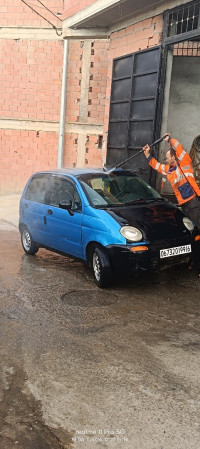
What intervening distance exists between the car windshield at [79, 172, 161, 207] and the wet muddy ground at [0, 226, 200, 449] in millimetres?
1227

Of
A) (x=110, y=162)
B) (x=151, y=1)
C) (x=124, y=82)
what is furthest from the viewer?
(x=110, y=162)

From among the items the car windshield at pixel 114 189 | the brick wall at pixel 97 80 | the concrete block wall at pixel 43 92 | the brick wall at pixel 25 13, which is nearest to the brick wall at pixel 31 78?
the concrete block wall at pixel 43 92

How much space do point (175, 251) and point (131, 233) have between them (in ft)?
2.20

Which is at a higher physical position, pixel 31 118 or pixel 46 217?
pixel 31 118

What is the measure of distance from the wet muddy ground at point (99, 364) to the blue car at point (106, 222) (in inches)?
18.4

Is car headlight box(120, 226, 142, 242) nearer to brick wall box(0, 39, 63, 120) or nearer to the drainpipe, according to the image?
the drainpipe

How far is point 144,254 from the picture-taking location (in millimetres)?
5742

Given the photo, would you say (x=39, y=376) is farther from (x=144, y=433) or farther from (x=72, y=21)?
(x=72, y=21)

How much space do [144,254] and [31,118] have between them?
1276 cm

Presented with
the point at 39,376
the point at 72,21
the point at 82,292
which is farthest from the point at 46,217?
the point at 72,21

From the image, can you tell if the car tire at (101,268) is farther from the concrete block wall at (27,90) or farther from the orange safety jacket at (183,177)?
the concrete block wall at (27,90)

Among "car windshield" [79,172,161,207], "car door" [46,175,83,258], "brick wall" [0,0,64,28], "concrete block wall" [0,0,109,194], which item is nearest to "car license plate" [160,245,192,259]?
"car windshield" [79,172,161,207]

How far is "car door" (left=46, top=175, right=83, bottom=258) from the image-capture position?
260 inches

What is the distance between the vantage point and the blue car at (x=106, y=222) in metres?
5.84
